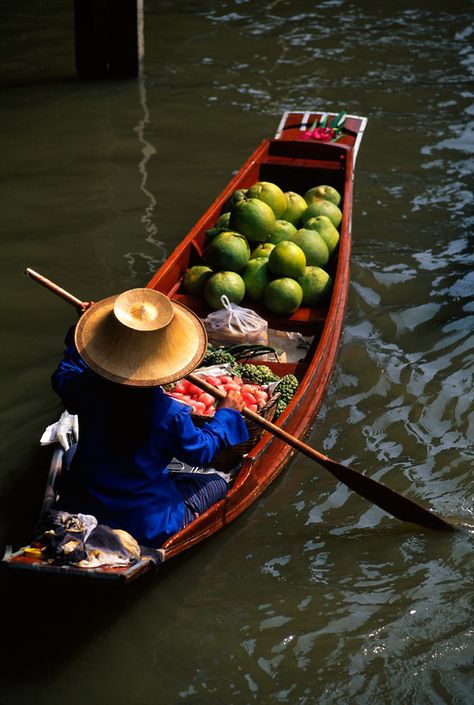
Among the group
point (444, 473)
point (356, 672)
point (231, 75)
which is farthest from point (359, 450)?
point (231, 75)

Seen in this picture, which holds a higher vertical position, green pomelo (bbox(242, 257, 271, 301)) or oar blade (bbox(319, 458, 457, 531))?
green pomelo (bbox(242, 257, 271, 301))

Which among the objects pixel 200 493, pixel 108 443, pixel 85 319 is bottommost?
pixel 200 493

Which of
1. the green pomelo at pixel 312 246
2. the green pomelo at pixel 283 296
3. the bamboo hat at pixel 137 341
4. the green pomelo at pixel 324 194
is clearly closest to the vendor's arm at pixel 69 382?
the bamboo hat at pixel 137 341

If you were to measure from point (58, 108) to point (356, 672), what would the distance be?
25.5 ft

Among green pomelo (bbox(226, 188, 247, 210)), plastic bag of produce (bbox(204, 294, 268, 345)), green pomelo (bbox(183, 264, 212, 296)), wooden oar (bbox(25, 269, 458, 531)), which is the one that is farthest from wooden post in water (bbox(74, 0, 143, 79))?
wooden oar (bbox(25, 269, 458, 531))

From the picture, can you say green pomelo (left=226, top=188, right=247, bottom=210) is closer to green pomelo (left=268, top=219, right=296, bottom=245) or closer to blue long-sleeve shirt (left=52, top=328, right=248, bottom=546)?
green pomelo (left=268, top=219, right=296, bottom=245)

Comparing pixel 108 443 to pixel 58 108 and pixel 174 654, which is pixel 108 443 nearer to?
pixel 174 654

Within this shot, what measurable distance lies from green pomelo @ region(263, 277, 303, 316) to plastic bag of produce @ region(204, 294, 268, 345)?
27cm

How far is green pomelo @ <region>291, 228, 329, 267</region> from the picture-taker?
5.89 meters

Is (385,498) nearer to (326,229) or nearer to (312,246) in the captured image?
(312,246)

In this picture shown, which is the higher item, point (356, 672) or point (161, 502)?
point (161, 502)

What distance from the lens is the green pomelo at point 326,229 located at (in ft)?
20.0

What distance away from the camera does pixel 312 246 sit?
589 cm

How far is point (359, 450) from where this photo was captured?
507cm
